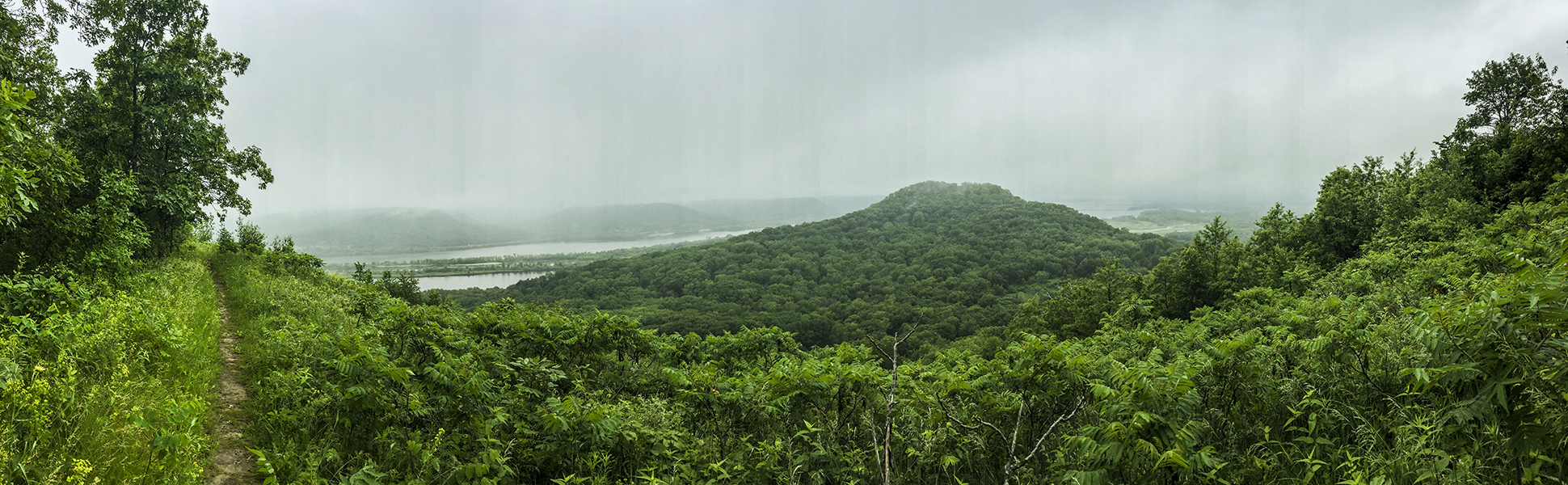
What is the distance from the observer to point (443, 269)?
132625 mm

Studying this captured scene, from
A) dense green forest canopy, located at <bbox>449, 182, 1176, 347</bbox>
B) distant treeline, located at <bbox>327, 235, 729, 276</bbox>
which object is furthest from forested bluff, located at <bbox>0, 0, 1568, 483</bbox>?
distant treeline, located at <bbox>327, 235, 729, 276</bbox>

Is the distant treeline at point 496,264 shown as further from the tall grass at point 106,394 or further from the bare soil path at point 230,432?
the tall grass at point 106,394

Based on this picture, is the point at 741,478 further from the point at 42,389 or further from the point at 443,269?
the point at 443,269

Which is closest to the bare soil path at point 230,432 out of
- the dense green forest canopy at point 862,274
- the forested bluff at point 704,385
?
the forested bluff at point 704,385

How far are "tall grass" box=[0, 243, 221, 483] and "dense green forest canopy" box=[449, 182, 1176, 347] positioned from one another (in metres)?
54.4

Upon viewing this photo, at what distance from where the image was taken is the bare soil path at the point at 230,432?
13.4 feet

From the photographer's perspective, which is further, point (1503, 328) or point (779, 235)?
point (779, 235)

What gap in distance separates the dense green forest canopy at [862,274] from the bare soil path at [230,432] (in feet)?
177

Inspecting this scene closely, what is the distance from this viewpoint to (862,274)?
373 feet

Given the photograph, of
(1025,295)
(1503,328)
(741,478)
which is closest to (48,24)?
(741,478)

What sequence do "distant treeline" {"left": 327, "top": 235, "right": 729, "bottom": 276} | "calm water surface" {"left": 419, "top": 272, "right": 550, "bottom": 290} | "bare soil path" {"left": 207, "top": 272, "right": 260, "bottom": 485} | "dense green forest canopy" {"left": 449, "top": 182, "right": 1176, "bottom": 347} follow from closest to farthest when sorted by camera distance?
"bare soil path" {"left": 207, "top": 272, "right": 260, "bottom": 485}
"dense green forest canopy" {"left": 449, "top": 182, "right": 1176, "bottom": 347}
"calm water surface" {"left": 419, "top": 272, "right": 550, "bottom": 290}
"distant treeline" {"left": 327, "top": 235, "right": 729, "bottom": 276}

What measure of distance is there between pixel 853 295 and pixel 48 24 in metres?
96.5

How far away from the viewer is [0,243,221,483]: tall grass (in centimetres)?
309

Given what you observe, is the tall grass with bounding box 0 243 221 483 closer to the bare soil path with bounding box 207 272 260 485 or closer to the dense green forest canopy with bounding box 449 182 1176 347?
the bare soil path with bounding box 207 272 260 485
